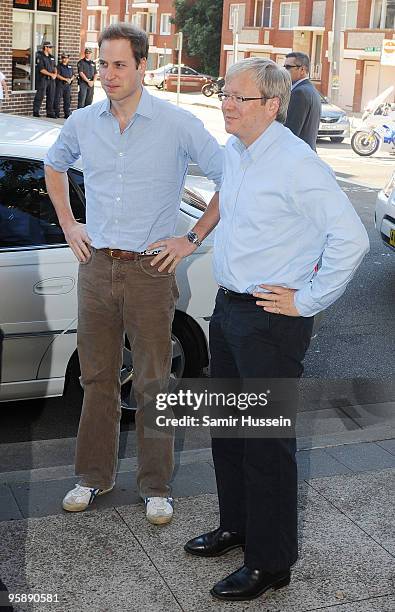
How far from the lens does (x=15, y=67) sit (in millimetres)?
24391

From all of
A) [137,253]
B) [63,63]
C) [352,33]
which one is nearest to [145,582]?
[137,253]

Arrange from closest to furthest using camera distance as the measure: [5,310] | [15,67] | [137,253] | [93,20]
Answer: [137,253] < [5,310] < [15,67] < [93,20]

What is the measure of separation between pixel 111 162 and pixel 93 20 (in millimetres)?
77804

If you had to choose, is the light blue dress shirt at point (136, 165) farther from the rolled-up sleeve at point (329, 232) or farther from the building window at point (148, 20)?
the building window at point (148, 20)

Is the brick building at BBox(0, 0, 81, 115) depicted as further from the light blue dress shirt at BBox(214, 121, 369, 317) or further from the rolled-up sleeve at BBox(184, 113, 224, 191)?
the light blue dress shirt at BBox(214, 121, 369, 317)

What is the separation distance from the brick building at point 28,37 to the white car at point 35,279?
1923 centimetres

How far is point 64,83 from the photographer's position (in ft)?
80.8

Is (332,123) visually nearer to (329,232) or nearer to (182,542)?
(182,542)

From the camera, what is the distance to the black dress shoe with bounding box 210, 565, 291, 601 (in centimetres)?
340

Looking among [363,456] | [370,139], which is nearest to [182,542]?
[363,456]

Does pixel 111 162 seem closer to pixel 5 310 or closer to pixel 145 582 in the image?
pixel 5 310

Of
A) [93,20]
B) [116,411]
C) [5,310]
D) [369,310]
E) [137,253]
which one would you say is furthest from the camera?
[93,20]

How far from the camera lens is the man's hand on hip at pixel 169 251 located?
3.94m

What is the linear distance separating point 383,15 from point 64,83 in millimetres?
25395
